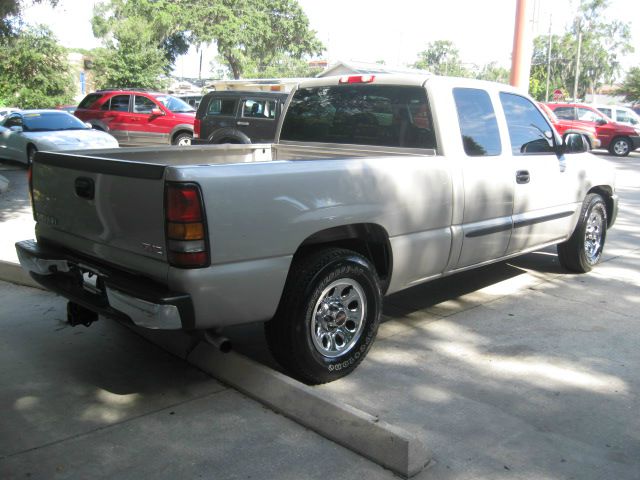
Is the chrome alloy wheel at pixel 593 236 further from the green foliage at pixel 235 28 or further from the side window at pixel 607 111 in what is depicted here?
the green foliage at pixel 235 28

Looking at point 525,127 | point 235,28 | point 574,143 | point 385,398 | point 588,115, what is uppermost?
point 235,28

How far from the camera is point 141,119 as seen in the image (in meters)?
17.8

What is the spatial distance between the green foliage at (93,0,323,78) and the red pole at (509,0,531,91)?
3084 cm

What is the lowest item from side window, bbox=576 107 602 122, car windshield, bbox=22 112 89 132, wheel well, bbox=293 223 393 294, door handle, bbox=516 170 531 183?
wheel well, bbox=293 223 393 294

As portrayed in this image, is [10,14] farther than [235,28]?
No

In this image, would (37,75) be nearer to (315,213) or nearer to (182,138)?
(182,138)

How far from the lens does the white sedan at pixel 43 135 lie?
44.3 ft

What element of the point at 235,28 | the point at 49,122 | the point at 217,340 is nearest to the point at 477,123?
the point at 217,340

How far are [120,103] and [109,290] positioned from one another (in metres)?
15.8

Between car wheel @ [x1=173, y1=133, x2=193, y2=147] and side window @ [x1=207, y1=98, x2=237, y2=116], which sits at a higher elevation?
side window @ [x1=207, y1=98, x2=237, y2=116]

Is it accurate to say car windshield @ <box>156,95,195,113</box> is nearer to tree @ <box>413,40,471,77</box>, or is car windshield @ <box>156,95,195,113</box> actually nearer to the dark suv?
the dark suv

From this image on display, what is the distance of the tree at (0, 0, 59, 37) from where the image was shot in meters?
10.3

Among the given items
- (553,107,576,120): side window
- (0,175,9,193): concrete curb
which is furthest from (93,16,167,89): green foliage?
(0,175,9,193): concrete curb

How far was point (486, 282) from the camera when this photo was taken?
20.6 feet
